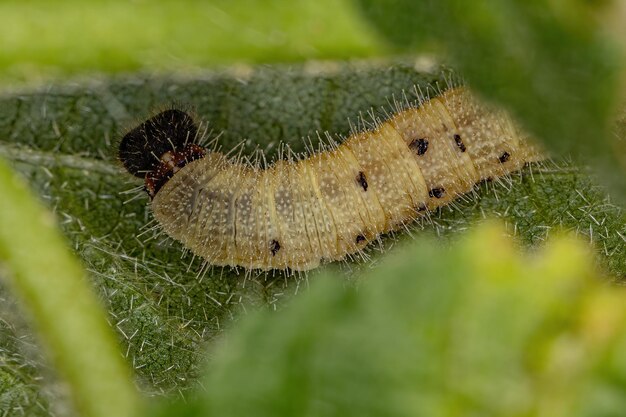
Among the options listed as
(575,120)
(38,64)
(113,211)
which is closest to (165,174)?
(113,211)

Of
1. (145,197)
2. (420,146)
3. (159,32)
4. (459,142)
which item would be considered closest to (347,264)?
(420,146)

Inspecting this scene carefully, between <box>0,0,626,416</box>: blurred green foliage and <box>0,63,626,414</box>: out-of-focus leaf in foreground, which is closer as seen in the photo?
<box>0,0,626,416</box>: blurred green foliage

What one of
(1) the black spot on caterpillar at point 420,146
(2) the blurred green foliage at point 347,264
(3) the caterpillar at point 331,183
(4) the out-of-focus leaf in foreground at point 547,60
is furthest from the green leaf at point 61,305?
(1) the black spot on caterpillar at point 420,146

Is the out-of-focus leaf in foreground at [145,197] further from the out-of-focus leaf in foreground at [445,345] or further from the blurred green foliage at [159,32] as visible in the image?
the out-of-focus leaf in foreground at [445,345]

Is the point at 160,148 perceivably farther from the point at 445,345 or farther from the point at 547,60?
the point at 445,345

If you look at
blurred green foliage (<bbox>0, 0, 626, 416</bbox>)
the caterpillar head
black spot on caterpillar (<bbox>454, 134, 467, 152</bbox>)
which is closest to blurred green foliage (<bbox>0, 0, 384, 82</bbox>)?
blurred green foliage (<bbox>0, 0, 626, 416</bbox>)

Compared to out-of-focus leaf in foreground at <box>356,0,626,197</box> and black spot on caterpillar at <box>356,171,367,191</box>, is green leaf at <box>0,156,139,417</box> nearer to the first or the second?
out-of-focus leaf in foreground at <box>356,0,626,197</box>

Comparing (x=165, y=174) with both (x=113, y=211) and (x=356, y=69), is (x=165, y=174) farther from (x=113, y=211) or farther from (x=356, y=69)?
(x=356, y=69)
